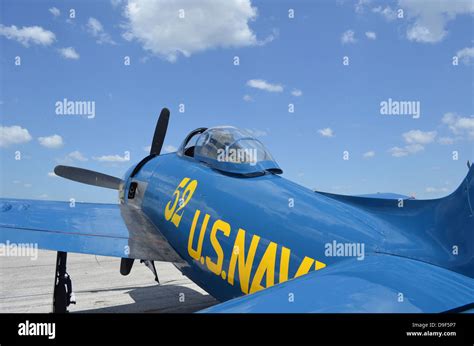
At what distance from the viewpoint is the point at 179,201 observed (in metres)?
6.27

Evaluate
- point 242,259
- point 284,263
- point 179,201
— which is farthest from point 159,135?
point 284,263

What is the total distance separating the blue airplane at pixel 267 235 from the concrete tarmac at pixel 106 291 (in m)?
1.24

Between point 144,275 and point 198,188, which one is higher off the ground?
point 198,188

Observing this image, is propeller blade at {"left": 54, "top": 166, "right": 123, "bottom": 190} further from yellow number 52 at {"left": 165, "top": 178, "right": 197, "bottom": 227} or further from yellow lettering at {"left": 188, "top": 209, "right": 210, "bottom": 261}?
yellow lettering at {"left": 188, "top": 209, "right": 210, "bottom": 261}

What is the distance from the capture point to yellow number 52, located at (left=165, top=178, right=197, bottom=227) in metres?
6.04

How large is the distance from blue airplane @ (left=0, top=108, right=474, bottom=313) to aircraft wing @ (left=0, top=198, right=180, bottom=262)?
23mm

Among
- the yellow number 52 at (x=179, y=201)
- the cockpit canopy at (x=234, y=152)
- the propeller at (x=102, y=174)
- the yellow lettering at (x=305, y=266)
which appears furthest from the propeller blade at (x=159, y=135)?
the yellow lettering at (x=305, y=266)

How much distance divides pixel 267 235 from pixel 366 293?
194cm

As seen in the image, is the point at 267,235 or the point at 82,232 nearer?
the point at 267,235

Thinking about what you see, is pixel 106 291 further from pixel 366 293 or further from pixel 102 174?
pixel 366 293

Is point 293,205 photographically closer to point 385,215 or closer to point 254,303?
point 385,215
